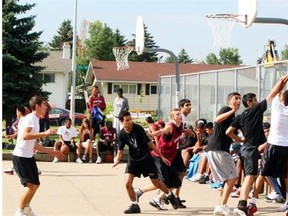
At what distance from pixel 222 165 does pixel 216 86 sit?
857cm

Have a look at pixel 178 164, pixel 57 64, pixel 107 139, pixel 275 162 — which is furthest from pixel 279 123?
pixel 57 64

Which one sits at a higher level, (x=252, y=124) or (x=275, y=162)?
(x=252, y=124)

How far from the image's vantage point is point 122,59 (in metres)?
35.2

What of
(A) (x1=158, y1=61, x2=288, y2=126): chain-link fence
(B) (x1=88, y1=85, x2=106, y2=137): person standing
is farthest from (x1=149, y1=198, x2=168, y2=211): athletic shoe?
(B) (x1=88, y1=85, x2=106, y2=137): person standing

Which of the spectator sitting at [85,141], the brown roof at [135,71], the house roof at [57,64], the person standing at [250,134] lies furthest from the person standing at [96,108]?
the house roof at [57,64]

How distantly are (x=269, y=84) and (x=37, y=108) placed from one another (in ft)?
23.3

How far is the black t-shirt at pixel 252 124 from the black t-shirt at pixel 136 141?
4.91 feet

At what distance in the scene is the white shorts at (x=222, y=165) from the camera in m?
10.7

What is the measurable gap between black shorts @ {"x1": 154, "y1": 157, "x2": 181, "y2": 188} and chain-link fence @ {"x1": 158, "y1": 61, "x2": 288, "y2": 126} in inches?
166

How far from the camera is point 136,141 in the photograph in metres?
10.9

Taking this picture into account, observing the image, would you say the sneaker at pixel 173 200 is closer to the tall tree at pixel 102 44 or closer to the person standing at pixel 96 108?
the person standing at pixel 96 108

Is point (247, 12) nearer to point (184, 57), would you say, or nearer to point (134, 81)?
point (134, 81)

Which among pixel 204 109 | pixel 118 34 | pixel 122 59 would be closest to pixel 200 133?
pixel 204 109

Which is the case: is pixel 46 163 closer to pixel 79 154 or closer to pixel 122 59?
pixel 79 154
